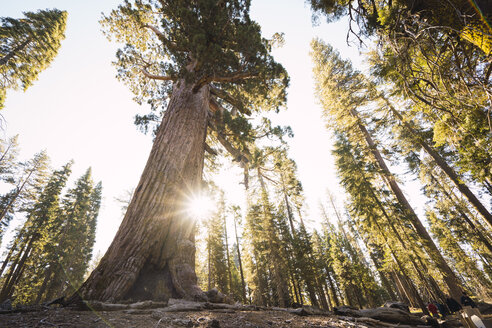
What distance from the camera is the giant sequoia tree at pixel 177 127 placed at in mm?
3828

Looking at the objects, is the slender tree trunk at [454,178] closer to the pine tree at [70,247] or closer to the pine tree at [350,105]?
the pine tree at [350,105]

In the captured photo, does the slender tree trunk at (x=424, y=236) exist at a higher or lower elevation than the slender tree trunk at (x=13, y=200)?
lower

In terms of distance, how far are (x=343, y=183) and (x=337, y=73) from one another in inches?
417

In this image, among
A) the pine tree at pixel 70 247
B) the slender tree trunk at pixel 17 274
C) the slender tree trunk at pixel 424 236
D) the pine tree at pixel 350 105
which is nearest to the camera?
the slender tree trunk at pixel 424 236

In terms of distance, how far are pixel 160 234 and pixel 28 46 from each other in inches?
666

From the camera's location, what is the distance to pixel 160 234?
431 centimetres

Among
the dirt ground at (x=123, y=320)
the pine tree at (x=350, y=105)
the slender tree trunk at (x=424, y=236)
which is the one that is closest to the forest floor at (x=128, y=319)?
the dirt ground at (x=123, y=320)

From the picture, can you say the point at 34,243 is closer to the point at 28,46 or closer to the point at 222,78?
the point at 28,46

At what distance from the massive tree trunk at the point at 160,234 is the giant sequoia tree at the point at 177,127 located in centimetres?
2

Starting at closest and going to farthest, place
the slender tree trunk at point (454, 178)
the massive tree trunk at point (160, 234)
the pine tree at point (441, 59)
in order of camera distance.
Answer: the pine tree at point (441, 59) < the massive tree trunk at point (160, 234) < the slender tree trunk at point (454, 178)

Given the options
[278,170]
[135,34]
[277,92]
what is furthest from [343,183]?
[135,34]

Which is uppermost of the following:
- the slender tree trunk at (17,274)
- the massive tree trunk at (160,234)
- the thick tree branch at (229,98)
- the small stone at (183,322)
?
the thick tree branch at (229,98)

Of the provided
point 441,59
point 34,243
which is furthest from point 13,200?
point 441,59

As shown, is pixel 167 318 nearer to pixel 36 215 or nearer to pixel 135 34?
pixel 135 34
